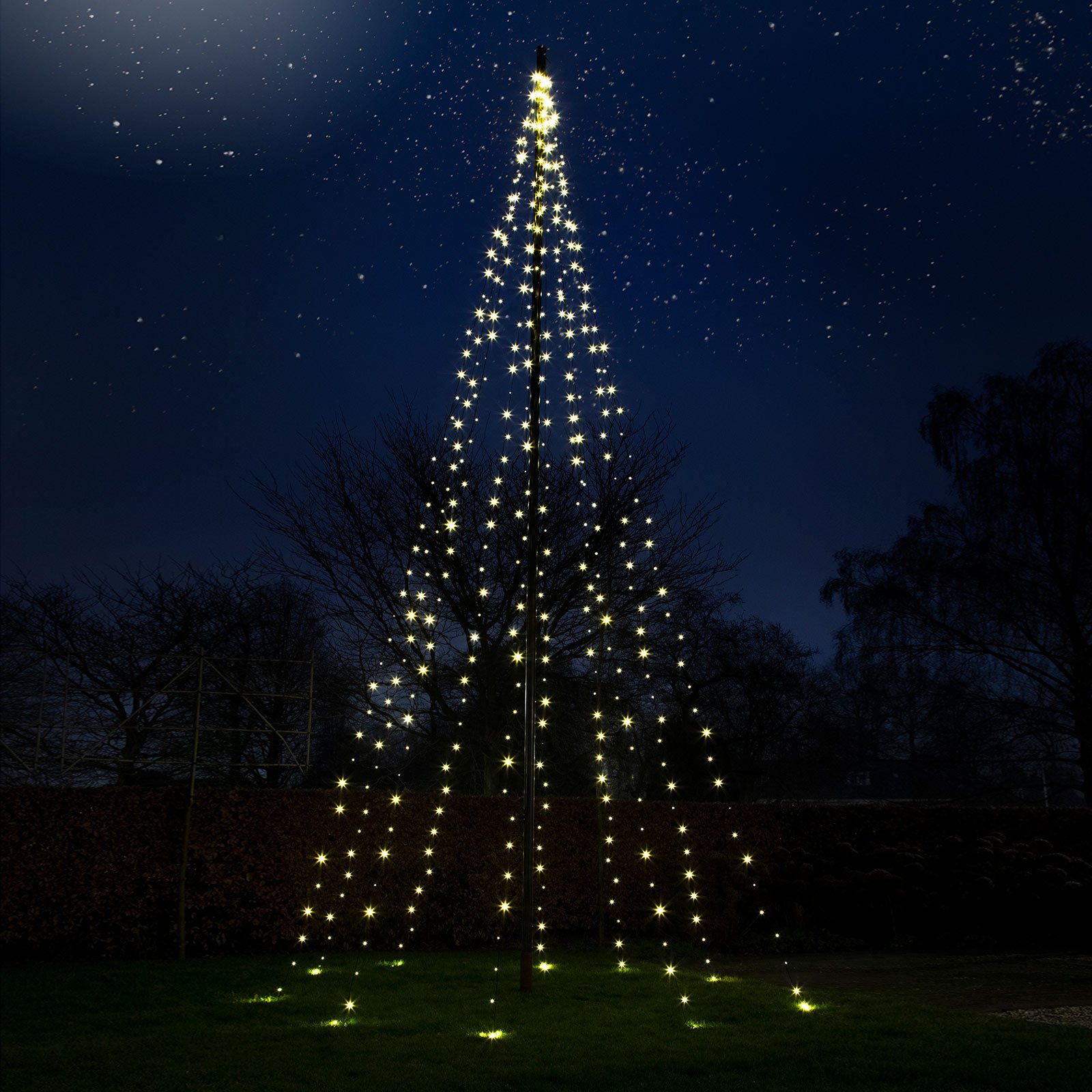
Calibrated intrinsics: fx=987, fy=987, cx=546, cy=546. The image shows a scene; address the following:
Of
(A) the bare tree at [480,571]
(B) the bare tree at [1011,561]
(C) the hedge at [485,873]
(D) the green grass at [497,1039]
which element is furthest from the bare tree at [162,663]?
(B) the bare tree at [1011,561]

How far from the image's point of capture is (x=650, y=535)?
1505 cm

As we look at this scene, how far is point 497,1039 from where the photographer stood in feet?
17.6

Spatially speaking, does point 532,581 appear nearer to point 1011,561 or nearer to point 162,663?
point 1011,561

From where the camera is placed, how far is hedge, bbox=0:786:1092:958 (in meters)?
9.20

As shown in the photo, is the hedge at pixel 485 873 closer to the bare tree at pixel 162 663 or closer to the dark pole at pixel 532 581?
the dark pole at pixel 532 581

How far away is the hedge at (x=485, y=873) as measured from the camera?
30.2ft

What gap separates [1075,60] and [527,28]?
23.9 ft

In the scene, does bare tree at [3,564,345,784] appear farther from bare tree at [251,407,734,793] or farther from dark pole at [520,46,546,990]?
dark pole at [520,46,546,990]

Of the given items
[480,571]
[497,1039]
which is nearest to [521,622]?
[480,571]

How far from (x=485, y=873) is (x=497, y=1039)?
196 inches

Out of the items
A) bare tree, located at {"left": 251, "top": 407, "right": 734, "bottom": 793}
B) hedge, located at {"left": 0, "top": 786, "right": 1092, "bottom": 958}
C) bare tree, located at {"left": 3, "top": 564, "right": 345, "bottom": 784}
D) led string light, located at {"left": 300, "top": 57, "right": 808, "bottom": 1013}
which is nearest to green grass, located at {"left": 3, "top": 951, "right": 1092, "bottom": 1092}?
hedge, located at {"left": 0, "top": 786, "right": 1092, "bottom": 958}

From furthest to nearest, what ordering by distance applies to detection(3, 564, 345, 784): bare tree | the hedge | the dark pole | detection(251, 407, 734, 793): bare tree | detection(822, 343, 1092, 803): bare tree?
detection(822, 343, 1092, 803): bare tree < detection(3, 564, 345, 784): bare tree < detection(251, 407, 734, 793): bare tree < the hedge < the dark pole

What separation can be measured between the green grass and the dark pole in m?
0.58

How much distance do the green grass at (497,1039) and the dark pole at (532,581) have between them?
1.89 feet
